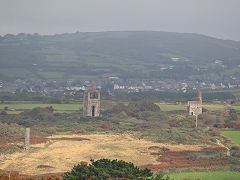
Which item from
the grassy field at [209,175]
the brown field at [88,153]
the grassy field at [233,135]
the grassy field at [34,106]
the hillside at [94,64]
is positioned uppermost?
the hillside at [94,64]

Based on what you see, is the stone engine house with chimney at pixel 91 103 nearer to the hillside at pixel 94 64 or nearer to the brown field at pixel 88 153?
the brown field at pixel 88 153

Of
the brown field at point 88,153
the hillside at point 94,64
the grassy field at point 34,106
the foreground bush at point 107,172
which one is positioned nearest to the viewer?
the foreground bush at point 107,172

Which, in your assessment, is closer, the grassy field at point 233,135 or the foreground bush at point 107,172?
the foreground bush at point 107,172

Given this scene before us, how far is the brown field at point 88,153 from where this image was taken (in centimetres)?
3297

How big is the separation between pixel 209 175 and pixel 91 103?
31816 mm

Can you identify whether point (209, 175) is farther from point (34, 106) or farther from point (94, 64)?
point (94, 64)

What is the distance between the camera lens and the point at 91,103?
2408 inches

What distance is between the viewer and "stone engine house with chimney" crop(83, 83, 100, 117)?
60562 millimetres

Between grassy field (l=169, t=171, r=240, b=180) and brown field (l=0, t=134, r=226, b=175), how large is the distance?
7.56 ft

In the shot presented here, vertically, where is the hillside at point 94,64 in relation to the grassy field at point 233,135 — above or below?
above

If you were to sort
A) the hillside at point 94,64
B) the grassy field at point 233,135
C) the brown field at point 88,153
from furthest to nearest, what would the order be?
the hillside at point 94,64 → the grassy field at point 233,135 → the brown field at point 88,153

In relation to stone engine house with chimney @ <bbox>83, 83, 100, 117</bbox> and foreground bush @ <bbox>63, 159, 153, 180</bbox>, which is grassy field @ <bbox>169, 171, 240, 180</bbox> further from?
stone engine house with chimney @ <bbox>83, 83, 100, 117</bbox>

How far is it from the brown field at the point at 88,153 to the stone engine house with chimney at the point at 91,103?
12122 millimetres

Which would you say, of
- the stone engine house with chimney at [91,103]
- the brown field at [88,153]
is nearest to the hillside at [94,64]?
the stone engine house with chimney at [91,103]
